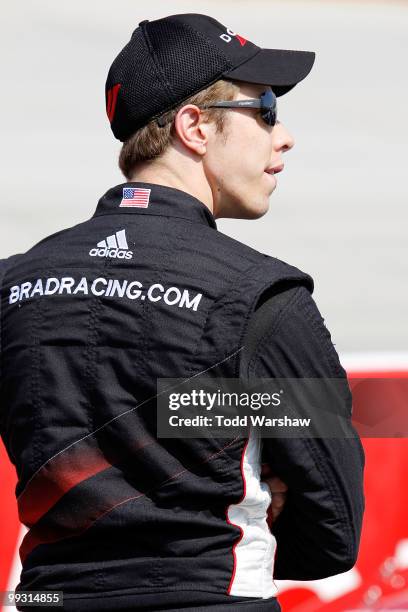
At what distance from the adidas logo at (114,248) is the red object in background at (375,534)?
1.84m

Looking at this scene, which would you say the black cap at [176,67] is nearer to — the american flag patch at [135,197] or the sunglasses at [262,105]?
the sunglasses at [262,105]

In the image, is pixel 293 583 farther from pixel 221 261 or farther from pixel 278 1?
pixel 278 1

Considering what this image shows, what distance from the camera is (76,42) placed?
13.3 meters

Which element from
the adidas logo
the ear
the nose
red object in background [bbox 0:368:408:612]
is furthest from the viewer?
red object in background [bbox 0:368:408:612]

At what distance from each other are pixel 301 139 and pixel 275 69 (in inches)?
368

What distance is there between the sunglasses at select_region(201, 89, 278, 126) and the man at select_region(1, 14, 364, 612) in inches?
3.4

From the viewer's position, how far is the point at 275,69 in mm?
2129

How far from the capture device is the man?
1801mm

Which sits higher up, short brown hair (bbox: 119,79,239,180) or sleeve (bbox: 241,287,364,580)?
short brown hair (bbox: 119,79,239,180)

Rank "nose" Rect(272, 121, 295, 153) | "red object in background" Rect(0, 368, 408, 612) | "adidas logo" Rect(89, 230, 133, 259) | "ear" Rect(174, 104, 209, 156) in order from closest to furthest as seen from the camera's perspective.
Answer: "adidas logo" Rect(89, 230, 133, 259)
"ear" Rect(174, 104, 209, 156)
"nose" Rect(272, 121, 295, 153)
"red object in background" Rect(0, 368, 408, 612)

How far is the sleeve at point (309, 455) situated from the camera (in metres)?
1.83

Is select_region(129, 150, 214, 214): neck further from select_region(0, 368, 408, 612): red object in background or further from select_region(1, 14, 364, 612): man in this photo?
select_region(0, 368, 408, 612): red object in background

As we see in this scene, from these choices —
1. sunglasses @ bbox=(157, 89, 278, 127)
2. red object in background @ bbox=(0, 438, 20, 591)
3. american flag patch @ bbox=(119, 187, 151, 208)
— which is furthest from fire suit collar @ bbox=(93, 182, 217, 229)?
red object in background @ bbox=(0, 438, 20, 591)

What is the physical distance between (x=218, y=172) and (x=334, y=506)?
58 centimetres
